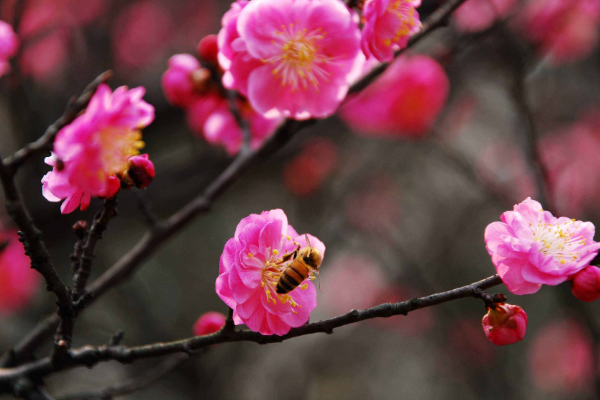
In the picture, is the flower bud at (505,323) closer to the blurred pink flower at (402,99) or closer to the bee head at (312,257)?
the bee head at (312,257)

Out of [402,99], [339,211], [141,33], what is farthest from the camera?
[141,33]

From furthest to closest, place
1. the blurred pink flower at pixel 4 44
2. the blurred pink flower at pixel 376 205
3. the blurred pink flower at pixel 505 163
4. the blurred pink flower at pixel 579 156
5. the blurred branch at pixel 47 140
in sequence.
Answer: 1. the blurred pink flower at pixel 376 205
2. the blurred pink flower at pixel 505 163
3. the blurred pink flower at pixel 579 156
4. the blurred pink flower at pixel 4 44
5. the blurred branch at pixel 47 140

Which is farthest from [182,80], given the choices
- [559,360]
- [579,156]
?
[559,360]

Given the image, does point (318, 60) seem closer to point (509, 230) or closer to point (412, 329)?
point (509, 230)

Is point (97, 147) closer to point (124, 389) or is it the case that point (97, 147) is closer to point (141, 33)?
point (124, 389)

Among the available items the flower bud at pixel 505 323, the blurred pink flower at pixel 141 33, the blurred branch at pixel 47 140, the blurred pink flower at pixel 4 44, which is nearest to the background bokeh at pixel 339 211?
the blurred pink flower at pixel 141 33

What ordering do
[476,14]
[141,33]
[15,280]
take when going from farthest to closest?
A: [141,33]
[15,280]
[476,14]

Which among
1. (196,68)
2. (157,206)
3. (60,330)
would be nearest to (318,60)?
(196,68)
